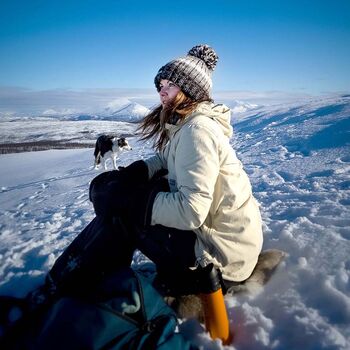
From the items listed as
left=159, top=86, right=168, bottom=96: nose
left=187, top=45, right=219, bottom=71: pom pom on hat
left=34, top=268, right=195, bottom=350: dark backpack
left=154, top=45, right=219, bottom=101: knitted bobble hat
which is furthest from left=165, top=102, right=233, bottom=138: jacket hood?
left=34, top=268, right=195, bottom=350: dark backpack

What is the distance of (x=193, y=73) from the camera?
1.96 m

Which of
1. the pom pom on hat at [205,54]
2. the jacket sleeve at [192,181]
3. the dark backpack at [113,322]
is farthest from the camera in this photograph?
the pom pom on hat at [205,54]

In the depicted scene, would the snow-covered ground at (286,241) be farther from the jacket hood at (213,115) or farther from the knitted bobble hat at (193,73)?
the knitted bobble hat at (193,73)

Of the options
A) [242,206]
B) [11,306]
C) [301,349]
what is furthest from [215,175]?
[11,306]

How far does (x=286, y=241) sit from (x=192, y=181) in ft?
4.39

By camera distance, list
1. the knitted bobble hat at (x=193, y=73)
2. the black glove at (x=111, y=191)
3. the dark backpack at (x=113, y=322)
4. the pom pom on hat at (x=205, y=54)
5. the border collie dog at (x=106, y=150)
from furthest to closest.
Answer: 1. the border collie dog at (x=106, y=150)
2. the pom pom on hat at (x=205, y=54)
3. the knitted bobble hat at (x=193, y=73)
4. the black glove at (x=111, y=191)
5. the dark backpack at (x=113, y=322)

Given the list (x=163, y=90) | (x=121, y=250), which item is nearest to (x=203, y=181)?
(x=121, y=250)

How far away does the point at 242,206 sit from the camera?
177cm

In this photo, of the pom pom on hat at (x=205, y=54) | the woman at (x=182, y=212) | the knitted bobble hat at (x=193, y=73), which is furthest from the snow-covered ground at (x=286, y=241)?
the pom pom on hat at (x=205, y=54)

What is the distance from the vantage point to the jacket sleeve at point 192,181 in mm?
1534

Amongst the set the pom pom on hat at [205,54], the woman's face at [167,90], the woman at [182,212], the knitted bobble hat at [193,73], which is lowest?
the woman at [182,212]

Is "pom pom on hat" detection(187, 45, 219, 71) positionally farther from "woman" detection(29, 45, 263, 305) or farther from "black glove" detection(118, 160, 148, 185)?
"black glove" detection(118, 160, 148, 185)

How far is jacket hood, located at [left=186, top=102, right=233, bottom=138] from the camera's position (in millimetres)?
1749

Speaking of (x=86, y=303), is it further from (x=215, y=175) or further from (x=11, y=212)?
(x=11, y=212)
